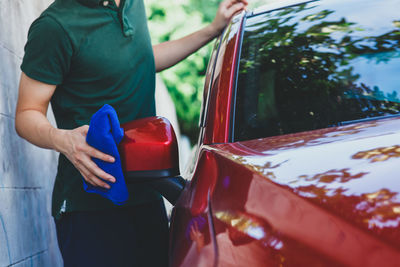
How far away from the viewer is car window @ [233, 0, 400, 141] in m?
1.71

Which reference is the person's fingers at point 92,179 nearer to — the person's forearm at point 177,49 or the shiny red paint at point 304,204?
the shiny red paint at point 304,204

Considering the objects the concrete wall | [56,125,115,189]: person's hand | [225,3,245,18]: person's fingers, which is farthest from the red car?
the concrete wall

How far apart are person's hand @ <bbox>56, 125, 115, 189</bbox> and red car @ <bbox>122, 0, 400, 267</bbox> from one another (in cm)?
12

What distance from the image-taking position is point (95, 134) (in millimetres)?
1635

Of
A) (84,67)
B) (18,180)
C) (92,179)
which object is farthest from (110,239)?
(18,180)

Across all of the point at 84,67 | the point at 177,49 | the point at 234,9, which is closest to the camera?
the point at 84,67

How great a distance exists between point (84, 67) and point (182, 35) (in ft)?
20.0

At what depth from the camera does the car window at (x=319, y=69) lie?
1714 mm

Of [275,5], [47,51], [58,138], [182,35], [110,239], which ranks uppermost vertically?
[275,5]

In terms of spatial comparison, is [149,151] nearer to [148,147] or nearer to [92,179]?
[148,147]

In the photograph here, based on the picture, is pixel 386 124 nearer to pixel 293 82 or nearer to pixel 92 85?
pixel 293 82

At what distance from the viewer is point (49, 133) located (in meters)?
1.89

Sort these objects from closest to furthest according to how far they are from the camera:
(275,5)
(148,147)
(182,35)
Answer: (148,147)
(275,5)
(182,35)

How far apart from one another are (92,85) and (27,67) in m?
0.24
